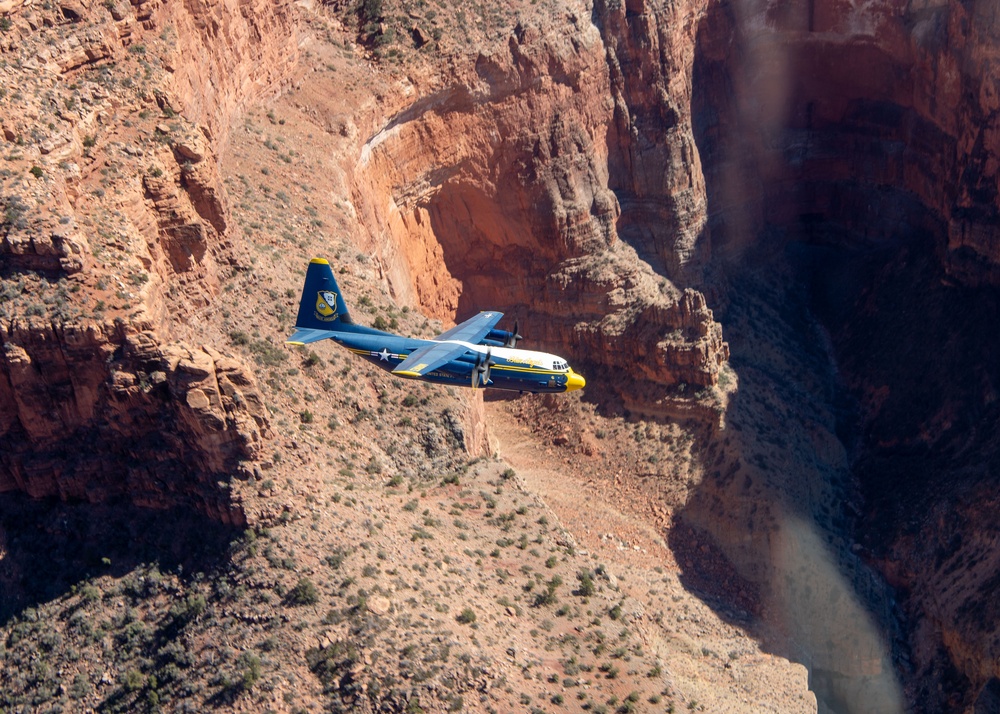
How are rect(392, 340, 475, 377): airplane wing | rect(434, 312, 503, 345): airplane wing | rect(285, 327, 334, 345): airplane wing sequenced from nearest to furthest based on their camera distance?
rect(285, 327, 334, 345): airplane wing → rect(392, 340, 475, 377): airplane wing → rect(434, 312, 503, 345): airplane wing

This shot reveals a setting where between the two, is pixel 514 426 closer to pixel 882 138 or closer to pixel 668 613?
pixel 668 613

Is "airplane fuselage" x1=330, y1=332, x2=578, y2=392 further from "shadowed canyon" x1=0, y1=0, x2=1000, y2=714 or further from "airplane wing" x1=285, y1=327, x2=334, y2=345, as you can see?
"shadowed canyon" x1=0, y1=0, x2=1000, y2=714

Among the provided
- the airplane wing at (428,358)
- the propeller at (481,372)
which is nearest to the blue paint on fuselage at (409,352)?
the propeller at (481,372)

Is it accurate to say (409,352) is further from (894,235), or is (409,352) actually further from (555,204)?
(894,235)

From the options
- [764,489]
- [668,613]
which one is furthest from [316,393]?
[764,489]

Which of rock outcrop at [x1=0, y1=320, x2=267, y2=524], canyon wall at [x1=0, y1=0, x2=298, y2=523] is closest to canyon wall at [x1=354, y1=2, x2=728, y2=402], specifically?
canyon wall at [x1=0, y1=0, x2=298, y2=523]

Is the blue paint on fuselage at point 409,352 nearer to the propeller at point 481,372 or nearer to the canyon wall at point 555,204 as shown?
the propeller at point 481,372

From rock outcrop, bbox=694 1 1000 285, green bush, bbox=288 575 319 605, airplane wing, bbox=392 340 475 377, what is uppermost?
rock outcrop, bbox=694 1 1000 285
